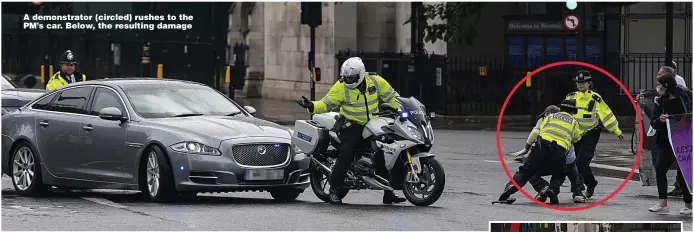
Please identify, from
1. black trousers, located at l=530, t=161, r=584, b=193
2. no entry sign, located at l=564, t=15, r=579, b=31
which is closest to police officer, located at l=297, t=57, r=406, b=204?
black trousers, located at l=530, t=161, r=584, b=193

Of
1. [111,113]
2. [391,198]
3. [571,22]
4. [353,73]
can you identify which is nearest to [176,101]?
[111,113]

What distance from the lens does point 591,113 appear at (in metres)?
15.9

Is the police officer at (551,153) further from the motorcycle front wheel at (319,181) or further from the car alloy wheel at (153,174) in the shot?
the car alloy wheel at (153,174)

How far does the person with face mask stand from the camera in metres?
13.6

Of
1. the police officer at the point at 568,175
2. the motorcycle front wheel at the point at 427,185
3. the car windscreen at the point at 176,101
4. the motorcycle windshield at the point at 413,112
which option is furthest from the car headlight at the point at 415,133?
the car windscreen at the point at 176,101

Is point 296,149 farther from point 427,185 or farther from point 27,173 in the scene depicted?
point 27,173

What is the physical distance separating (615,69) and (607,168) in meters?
16.7

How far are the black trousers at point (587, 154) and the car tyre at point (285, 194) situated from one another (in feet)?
10.5

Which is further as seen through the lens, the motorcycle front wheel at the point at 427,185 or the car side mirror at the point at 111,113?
the car side mirror at the point at 111,113

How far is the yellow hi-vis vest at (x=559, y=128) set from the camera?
14.7 metres

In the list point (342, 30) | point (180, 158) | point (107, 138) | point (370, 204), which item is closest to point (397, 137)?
point (370, 204)

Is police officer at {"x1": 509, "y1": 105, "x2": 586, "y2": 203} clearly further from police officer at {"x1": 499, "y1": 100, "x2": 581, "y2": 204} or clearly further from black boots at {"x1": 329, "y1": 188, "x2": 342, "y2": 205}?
black boots at {"x1": 329, "y1": 188, "x2": 342, "y2": 205}

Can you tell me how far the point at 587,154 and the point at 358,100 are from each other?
3.22 meters

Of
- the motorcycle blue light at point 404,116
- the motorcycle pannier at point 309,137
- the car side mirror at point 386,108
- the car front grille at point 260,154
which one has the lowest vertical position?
the car front grille at point 260,154
